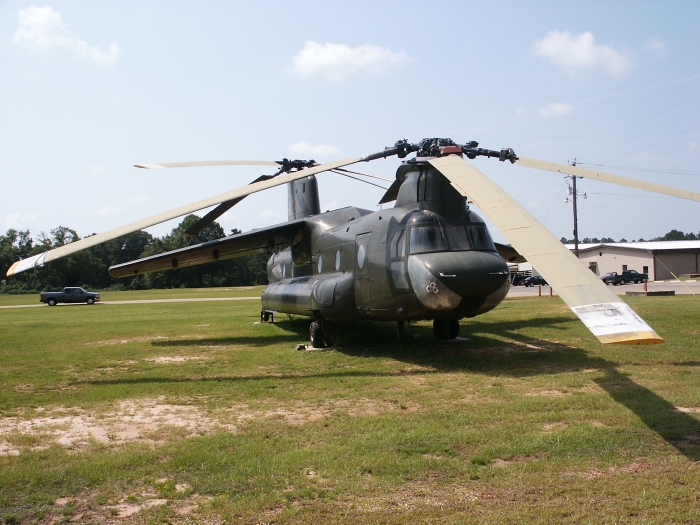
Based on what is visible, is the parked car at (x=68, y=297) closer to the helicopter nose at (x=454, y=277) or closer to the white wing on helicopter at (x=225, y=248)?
the white wing on helicopter at (x=225, y=248)

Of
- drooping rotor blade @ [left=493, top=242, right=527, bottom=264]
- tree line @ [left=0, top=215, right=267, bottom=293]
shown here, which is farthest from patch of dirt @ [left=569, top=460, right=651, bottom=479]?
tree line @ [left=0, top=215, right=267, bottom=293]

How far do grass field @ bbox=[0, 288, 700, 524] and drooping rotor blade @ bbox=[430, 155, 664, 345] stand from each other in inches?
52.8

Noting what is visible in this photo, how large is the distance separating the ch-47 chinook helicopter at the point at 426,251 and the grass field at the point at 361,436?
4.11 ft

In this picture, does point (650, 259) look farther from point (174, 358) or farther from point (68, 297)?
point (174, 358)

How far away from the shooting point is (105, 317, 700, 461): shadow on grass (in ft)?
22.9

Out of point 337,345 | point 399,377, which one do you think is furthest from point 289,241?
point 399,377

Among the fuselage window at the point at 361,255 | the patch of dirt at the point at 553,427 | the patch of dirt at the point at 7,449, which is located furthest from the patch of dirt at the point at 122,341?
the patch of dirt at the point at 553,427

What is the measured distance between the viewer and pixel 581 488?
5.04 metres

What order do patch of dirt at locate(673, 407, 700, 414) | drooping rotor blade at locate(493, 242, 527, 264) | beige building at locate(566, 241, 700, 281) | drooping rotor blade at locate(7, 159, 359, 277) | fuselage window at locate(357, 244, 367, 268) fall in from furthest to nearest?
beige building at locate(566, 241, 700, 281)
drooping rotor blade at locate(493, 242, 527, 264)
fuselage window at locate(357, 244, 367, 268)
drooping rotor blade at locate(7, 159, 359, 277)
patch of dirt at locate(673, 407, 700, 414)

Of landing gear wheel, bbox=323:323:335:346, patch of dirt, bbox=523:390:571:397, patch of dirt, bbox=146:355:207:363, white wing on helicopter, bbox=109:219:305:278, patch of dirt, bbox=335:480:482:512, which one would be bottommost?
patch of dirt, bbox=335:480:482:512

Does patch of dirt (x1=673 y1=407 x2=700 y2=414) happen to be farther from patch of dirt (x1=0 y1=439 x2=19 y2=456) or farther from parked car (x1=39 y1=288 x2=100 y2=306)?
parked car (x1=39 y1=288 x2=100 y2=306)

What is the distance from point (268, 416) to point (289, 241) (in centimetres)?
1034

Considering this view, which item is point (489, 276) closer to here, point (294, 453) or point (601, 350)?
point (601, 350)

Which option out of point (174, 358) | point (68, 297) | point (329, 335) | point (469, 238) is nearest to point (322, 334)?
point (329, 335)
